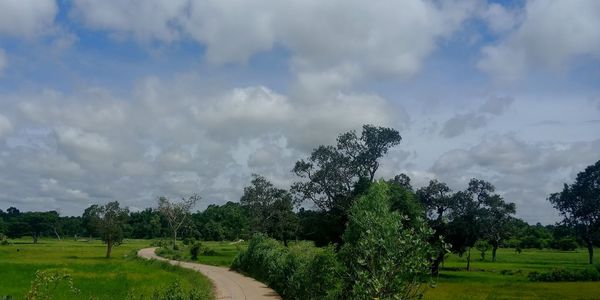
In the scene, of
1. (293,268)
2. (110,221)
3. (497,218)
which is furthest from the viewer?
(110,221)

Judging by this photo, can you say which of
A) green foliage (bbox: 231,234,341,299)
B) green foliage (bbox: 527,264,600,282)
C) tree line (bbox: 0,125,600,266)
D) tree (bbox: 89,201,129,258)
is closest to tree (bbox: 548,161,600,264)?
tree line (bbox: 0,125,600,266)

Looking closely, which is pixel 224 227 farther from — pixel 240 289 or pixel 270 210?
pixel 240 289

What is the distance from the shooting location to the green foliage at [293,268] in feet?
74.3

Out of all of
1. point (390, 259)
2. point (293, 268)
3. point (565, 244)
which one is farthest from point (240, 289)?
point (565, 244)

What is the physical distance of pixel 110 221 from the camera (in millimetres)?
76250

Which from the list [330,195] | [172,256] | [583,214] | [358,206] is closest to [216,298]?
[358,206]

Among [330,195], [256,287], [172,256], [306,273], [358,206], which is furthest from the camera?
[172,256]

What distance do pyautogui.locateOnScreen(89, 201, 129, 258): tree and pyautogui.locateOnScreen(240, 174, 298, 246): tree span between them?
18.5m

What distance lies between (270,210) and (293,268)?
51.2m

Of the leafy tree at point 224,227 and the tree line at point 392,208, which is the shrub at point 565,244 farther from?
the leafy tree at point 224,227

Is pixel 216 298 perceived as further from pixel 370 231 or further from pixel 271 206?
pixel 271 206

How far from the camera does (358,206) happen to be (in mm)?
12562

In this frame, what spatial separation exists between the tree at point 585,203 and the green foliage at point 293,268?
160ft

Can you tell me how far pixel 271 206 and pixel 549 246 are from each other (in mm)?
63688
